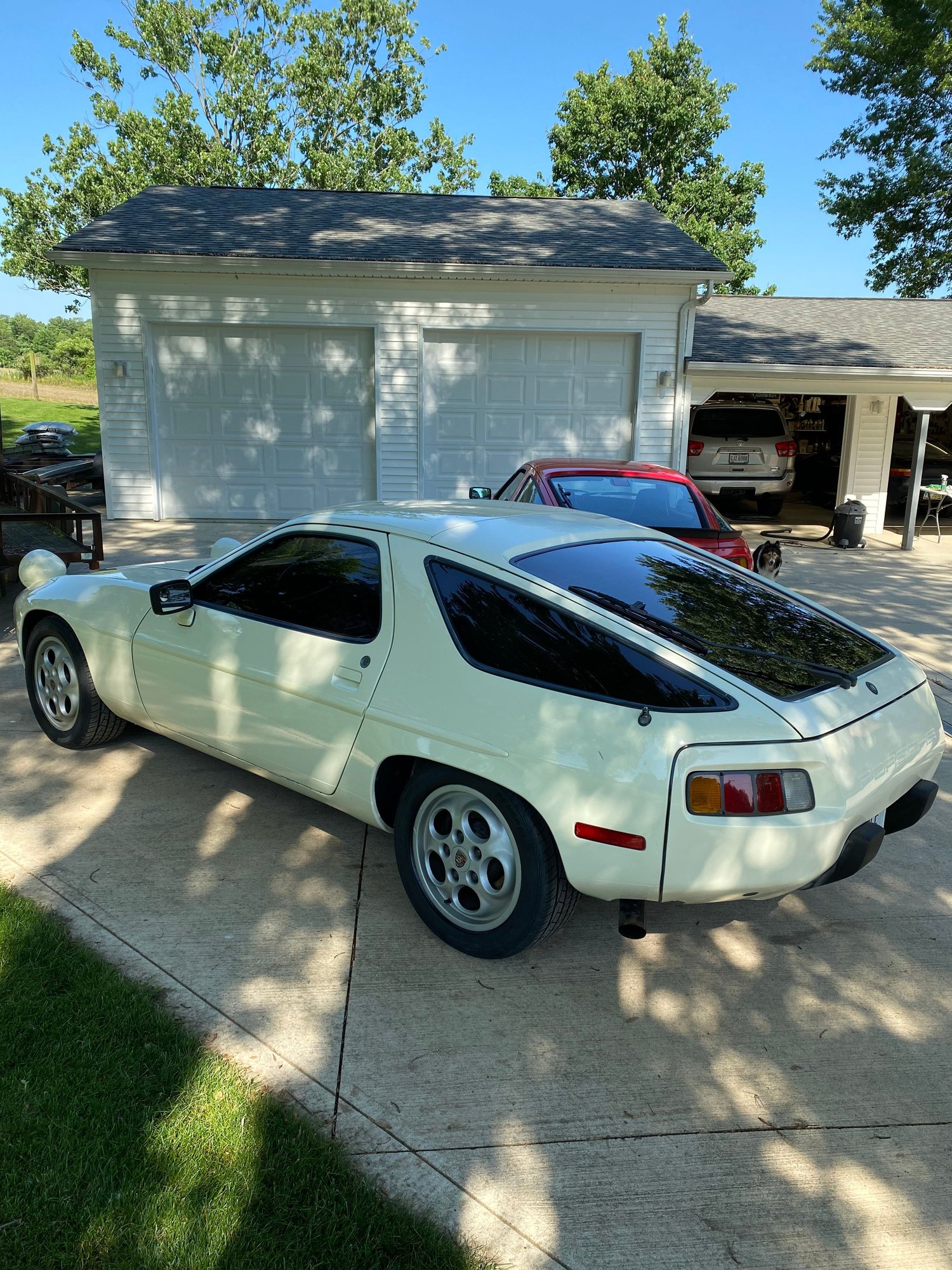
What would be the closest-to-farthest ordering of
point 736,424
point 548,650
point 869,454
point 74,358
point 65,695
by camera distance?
point 548,650 → point 65,695 → point 869,454 → point 736,424 → point 74,358

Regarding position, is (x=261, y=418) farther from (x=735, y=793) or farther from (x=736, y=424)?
(x=735, y=793)

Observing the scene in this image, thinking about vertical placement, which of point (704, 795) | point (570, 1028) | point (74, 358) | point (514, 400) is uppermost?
point (74, 358)

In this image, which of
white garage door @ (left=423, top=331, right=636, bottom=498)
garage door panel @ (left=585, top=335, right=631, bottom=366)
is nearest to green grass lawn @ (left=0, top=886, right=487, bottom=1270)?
white garage door @ (left=423, top=331, right=636, bottom=498)

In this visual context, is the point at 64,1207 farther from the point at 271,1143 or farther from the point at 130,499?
the point at 130,499

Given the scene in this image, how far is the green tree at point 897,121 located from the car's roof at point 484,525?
98.2 feet

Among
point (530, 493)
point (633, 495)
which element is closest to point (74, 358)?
point (530, 493)

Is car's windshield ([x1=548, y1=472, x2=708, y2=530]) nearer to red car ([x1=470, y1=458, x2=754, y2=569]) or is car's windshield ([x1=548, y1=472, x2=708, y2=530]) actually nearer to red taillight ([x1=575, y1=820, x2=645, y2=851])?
red car ([x1=470, y1=458, x2=754, y2=569])

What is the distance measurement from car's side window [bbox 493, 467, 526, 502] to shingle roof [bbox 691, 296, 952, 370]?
6.03m

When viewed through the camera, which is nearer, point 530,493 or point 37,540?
point 530,493

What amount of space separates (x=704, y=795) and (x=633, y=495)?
4.86 metres

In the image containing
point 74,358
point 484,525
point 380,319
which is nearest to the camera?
point 484,525

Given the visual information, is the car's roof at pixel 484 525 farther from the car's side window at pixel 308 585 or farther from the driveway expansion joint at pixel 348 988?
the driveway expansion joint at pixel 348 988

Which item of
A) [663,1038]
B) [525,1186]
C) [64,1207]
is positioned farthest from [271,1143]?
[663,1038]

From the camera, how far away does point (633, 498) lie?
24.7ft
